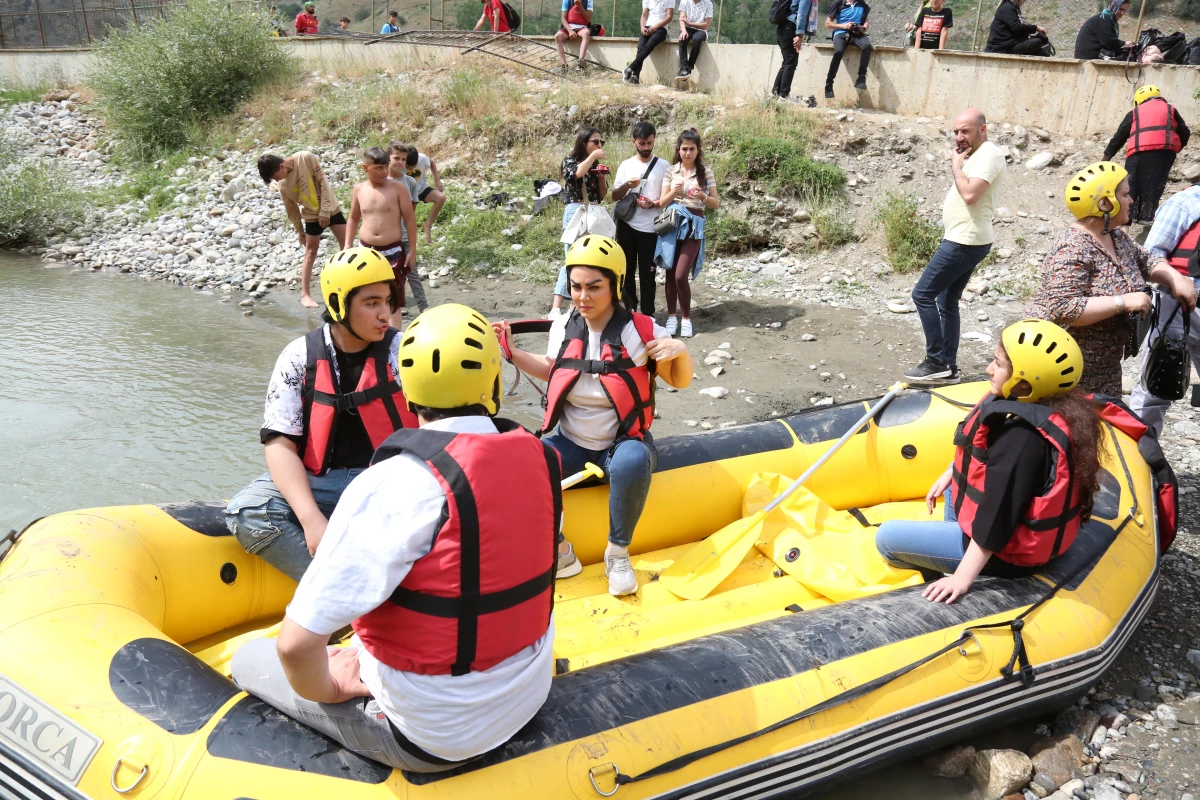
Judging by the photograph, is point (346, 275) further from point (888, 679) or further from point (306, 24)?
point (306, 24)

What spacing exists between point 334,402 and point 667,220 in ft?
13.8

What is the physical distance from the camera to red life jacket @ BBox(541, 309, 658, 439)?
3.23 m

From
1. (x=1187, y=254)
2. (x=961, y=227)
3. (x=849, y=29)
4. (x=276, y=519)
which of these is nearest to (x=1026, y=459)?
(x=1187, y=254)

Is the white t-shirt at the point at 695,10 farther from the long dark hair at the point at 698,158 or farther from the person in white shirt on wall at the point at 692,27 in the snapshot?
the long dark hair at the point at 698,158

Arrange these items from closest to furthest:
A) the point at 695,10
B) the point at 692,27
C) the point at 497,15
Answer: the point at 695,10 → the point at 692,27 → the point at 497,15

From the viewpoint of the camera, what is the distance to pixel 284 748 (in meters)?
2.12

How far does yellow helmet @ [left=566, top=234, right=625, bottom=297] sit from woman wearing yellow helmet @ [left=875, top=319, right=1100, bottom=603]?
53.0 inches

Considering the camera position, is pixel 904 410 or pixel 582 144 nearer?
pixel 904 410

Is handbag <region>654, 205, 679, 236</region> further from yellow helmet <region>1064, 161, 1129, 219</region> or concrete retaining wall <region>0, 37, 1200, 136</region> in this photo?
concrete retaining wall <region>0, 37, 1200, 136</region>

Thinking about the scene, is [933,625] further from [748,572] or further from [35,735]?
[35,735]

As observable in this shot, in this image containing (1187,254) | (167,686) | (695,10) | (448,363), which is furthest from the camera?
(695,10)

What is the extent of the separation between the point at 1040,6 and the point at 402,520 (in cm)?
2290

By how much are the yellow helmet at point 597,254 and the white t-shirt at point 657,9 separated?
8909 millimetres

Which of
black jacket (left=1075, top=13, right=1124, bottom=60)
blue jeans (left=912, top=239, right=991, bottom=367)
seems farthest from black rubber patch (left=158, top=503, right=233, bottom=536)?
black jacket (left=1075, top=13, right=1124, bottom=60)
